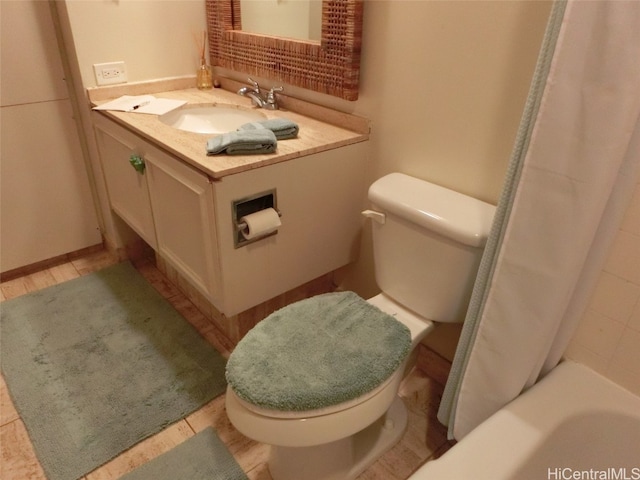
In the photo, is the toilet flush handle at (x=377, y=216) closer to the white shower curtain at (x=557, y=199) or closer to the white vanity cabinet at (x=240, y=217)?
the white vanity cabinet at (x=240, y=217)

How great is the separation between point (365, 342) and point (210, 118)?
1.15 m

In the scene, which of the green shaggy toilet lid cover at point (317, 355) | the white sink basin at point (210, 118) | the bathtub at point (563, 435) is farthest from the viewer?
the white sink basin at point (210, 118)

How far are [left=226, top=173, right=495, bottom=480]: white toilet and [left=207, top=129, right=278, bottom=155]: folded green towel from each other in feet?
1.10

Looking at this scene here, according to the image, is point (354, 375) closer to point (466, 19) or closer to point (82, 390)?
point (466, 19)

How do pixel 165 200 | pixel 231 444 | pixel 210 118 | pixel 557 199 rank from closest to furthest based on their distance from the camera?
pixel 557 199
pixel 231 444
pixel 165 200
pixel 210 118

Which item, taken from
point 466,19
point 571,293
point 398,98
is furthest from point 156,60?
point 571,293

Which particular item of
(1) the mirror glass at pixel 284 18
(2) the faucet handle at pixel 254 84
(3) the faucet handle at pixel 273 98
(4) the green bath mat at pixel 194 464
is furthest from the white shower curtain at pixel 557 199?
(2) the faucet handle at pixel 254 84

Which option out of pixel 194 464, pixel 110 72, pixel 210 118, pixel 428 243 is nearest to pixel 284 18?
pixel 210 118

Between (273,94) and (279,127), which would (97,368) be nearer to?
(279,127)

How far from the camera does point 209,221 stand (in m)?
1.33

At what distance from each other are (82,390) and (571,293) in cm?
151

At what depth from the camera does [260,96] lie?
1.77 metres

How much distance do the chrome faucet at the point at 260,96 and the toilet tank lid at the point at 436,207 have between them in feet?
2.07
